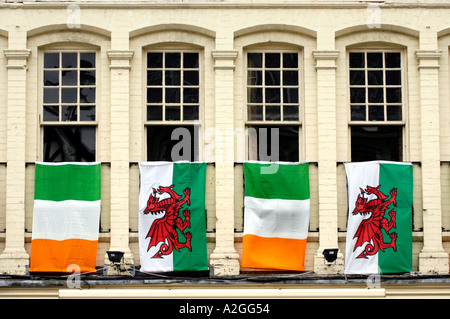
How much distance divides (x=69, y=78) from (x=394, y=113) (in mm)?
5977

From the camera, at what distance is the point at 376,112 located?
14.5m

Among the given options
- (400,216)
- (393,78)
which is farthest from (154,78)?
(400,216)

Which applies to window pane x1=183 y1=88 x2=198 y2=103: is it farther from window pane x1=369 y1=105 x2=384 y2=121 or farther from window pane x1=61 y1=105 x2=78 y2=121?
window pane x1=369 y1=105 x2=384 y2=121

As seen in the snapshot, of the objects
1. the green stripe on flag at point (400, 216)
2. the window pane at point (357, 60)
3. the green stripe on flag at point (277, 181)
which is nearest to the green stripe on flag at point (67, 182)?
the green stripe on flag at point (277, 181)

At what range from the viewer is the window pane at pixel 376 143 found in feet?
47.4

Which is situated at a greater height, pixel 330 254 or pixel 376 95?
pixel 376 95

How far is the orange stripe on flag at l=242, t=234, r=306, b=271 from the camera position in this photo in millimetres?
14008

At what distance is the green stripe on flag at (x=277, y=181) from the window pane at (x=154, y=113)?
184cm

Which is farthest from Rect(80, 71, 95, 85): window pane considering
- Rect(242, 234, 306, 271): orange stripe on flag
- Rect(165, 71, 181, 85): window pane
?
Rect(242, 234, 306, 271): orange stripe on flag

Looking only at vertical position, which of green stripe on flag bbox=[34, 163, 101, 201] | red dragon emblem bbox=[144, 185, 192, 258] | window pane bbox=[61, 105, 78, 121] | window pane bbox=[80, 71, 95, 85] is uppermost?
window pane bbox=[80, 71, 95, 85]

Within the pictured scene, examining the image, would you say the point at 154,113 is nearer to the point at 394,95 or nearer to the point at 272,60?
the point at 272,60

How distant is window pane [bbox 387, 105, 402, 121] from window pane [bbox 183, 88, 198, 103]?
3529mm
